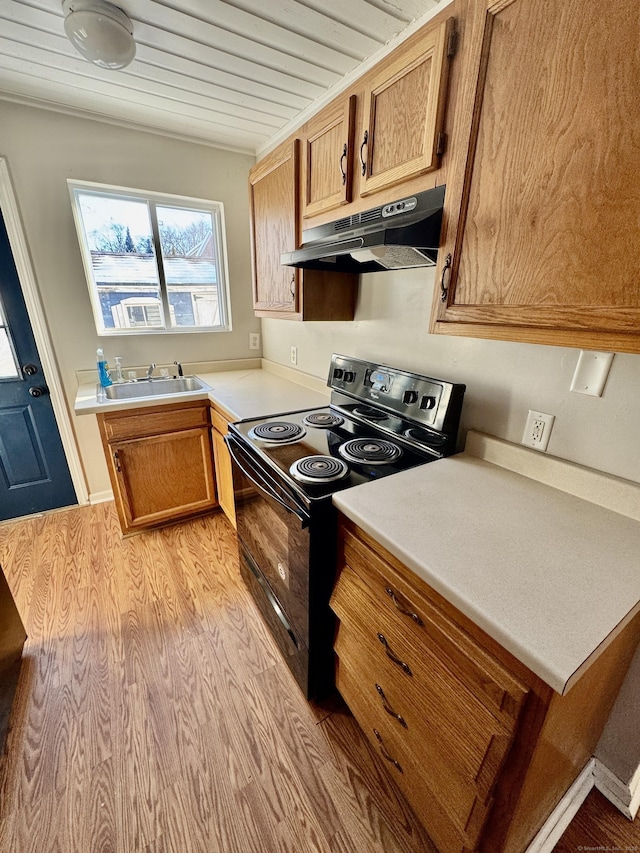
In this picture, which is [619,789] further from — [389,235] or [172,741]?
[389,235]

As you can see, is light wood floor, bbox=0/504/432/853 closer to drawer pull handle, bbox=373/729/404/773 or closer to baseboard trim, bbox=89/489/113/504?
drawer pull handle, bbox=373/729/404/773

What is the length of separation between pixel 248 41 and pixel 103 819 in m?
2.80

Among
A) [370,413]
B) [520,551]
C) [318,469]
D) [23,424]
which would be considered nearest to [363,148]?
[370,413]

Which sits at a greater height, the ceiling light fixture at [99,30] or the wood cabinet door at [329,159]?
the ceiling light fixture at [99,30]

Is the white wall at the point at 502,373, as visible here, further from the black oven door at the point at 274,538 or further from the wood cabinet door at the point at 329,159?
the black oven door at the point at 274,538

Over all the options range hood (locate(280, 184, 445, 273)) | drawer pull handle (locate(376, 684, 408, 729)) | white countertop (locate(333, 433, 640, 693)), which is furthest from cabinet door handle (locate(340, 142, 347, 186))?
drawer pull handle (locate(376, 684, 408, 729))

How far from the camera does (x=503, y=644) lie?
23.5 inches

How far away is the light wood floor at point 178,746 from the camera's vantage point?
0.99 meters

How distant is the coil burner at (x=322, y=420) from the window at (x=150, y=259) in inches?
58.9

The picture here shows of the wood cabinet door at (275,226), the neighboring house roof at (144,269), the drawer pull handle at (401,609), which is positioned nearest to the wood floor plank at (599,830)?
the drawer pull handle at (401,609)

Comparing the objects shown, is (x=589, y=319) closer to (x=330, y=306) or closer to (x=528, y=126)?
(x=528, y=126)

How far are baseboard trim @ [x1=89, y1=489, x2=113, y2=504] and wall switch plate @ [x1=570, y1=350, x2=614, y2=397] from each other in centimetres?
295

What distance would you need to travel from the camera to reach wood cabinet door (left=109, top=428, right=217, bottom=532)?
203 centimetres

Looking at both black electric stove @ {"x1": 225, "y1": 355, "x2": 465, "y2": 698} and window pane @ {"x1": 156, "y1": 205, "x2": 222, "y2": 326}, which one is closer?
black electric stove @ {"x1": 225, "y1": 355, "x2": 465, "y2": 698}
